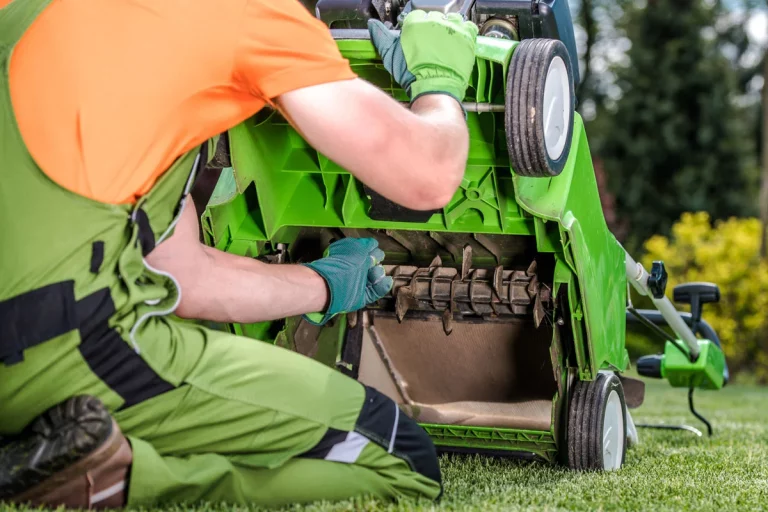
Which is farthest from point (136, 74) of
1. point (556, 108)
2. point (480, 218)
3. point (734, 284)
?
point (734, 284)

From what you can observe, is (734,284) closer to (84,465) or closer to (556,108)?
(556,108)

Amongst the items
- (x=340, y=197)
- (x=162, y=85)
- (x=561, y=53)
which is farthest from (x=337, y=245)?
(x=162, y=85)

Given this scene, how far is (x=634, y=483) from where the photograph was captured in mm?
2818

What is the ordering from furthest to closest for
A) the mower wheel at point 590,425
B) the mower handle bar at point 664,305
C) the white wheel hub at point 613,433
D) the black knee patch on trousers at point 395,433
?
the mower handle bar at point 664,305 < the white wheel hub at point 613,433 < the mower wheel at point 590,425 < the black knee patch on trousers at point 395,433

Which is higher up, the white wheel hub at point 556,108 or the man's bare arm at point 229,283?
the white wheel hub at point 556,108

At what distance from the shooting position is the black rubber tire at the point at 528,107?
253cm

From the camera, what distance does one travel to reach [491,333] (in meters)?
3.55

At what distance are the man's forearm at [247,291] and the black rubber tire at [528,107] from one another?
68 centimetres

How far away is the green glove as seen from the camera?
2406 millimetres

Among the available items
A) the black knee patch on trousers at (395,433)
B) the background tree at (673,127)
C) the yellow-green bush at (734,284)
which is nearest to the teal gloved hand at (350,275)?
the black knee patch on trousers at (395,433)

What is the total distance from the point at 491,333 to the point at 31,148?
6.58 ft

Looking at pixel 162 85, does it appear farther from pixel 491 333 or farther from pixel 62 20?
pixel 491 333

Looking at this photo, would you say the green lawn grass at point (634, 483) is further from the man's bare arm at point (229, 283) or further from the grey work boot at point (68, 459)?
the man's bare arm at point (229, 283)

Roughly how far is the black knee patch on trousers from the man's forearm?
19.7 inches
